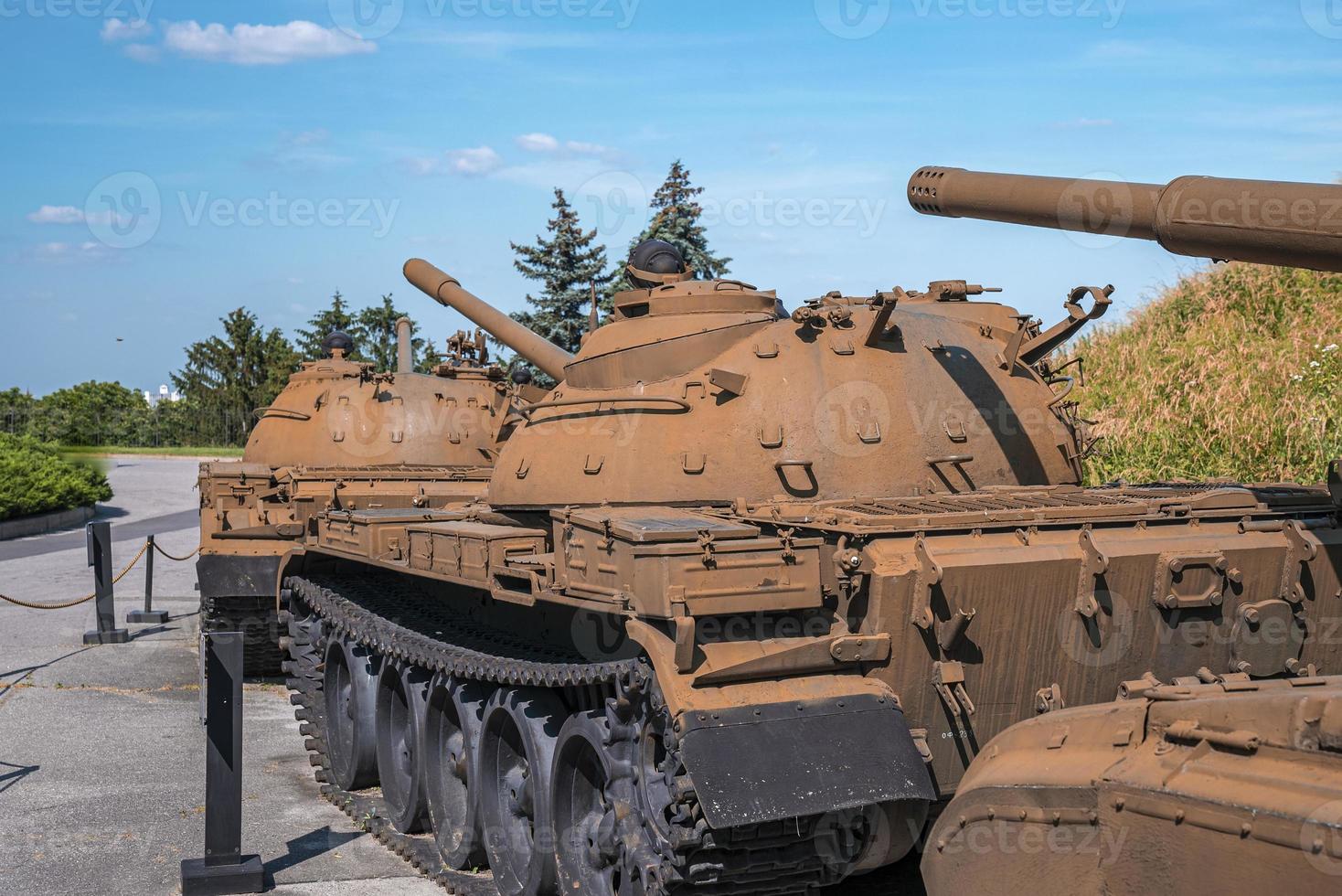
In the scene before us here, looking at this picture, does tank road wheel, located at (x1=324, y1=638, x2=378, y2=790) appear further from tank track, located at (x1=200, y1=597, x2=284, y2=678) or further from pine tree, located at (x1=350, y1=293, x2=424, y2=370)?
pine tree, located at (x1=350, y1=293, x2=424, y2=370)

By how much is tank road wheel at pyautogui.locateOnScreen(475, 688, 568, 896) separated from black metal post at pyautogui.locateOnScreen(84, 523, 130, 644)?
947 cm

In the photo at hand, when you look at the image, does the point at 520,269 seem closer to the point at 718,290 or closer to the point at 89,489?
the point at 89,489

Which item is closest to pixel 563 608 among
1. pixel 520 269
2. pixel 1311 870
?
pixel 1311 870

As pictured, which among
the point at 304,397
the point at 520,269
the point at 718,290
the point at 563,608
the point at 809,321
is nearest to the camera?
the point at 563,608

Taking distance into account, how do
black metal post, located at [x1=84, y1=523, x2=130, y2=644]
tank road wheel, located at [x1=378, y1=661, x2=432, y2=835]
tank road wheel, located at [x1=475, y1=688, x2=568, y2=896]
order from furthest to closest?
black metal post, located at [x1=84, y1=523, x2=130, y2=644] → tank road wheel, located at [x1=378, y1=661, x2=432, y2=835] → tank road wheel, located at [x1=475, y1=688, x2=568, y2=896]

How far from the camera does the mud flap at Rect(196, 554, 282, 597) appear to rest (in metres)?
13.7

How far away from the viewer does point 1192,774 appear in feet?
13.6

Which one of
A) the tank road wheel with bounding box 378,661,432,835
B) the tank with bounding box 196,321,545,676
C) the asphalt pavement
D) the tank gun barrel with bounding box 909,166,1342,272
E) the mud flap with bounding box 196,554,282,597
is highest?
the tank gun barrel with bounding box 909,166,1342,272

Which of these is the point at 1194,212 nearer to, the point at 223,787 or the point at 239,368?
the point at 223,787

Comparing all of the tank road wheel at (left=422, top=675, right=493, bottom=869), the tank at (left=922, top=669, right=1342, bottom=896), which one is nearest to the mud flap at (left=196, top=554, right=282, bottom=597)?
the tank road wheel at (left=422, top=675, right=493, bottom=869)

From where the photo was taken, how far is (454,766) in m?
8.72

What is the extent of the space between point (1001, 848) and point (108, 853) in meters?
5.83

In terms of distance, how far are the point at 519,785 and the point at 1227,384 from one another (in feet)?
38.9

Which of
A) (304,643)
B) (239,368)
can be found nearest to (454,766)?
(304,643)
